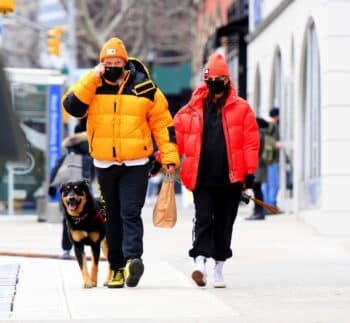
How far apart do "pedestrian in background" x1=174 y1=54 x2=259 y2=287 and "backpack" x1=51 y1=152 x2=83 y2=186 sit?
4566mm

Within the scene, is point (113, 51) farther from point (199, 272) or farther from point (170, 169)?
point (199, 272)

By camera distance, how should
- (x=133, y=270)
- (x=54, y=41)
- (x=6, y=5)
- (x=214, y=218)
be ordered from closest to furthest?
(x=133, y=270)
(x=214, y=218)
(x=6, y=5)
(x=54, y=41)

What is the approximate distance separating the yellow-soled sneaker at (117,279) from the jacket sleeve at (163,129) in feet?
3.01

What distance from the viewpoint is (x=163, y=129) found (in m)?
10.2

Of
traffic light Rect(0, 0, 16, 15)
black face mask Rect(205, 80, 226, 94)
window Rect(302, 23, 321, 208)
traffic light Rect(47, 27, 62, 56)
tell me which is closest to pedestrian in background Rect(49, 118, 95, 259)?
traffic light Rect(0, 0, 16, 15)

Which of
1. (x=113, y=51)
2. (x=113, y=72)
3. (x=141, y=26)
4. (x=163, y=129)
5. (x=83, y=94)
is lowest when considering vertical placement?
(x=163, y=129)

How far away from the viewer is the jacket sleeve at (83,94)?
9906 millimetres

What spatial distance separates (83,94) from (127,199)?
0.86m

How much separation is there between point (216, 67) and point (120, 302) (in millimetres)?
2241

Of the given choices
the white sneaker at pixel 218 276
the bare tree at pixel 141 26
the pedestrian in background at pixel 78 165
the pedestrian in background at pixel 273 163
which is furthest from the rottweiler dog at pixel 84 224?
the bare tree at pixel 141 26

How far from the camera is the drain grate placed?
894 cm

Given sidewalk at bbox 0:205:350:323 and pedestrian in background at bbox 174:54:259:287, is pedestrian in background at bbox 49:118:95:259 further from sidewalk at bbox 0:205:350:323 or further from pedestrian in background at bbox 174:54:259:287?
pedestrian in background at bbox 174:54:259:287

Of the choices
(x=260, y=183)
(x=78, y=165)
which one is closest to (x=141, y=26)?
(x=260, y=183)

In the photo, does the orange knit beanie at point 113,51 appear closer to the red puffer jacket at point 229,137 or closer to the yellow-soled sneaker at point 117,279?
the red puffer jacket at point 229,137
